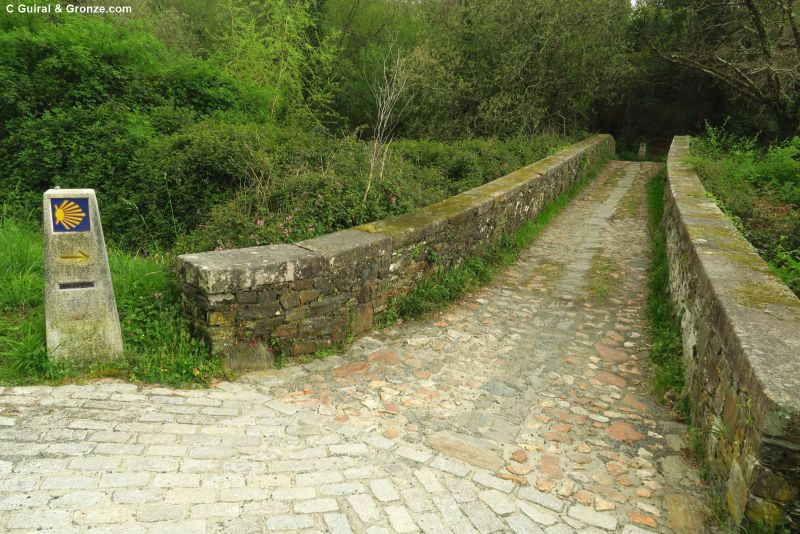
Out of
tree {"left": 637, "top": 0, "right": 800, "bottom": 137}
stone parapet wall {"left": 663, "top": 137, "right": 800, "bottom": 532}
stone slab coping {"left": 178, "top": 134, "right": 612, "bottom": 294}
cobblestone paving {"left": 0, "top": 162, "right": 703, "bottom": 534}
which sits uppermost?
tree {"left": 637, "top": 0, "right": 800, "bottom": 137}

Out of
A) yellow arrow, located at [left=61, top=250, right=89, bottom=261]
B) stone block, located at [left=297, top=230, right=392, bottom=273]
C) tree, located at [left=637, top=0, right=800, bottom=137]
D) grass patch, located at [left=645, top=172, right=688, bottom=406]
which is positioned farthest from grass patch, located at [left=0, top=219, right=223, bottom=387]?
tree, located at [left=637, top=0, right=800, bottom=137]

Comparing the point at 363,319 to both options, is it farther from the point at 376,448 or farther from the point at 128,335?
the point at 128,335

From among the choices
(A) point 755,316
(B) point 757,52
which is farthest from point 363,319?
(B) point 757,52

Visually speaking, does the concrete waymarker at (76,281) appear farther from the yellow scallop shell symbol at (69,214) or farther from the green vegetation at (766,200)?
the green vegetation at (766,200)

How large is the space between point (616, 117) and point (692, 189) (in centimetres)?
2157

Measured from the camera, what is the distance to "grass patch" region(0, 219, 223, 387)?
3568mm

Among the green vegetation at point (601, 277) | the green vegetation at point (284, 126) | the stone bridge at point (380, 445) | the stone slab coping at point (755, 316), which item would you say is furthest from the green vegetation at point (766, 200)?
the stone bridge at point (380, 445)

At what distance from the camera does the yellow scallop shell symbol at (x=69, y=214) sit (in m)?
3.46

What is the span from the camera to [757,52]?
14164 mm

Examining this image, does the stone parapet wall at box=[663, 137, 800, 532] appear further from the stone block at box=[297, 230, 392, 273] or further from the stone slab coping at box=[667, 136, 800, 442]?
the stone block at box=[297, 230, 392, 273]

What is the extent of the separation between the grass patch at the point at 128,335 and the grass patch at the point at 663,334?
3.55 meters

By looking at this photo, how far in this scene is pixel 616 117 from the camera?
26953 millimetres

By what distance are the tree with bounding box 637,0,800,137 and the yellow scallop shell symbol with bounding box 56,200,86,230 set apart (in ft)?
47.7

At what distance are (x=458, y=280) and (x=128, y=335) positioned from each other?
3.58 meters
